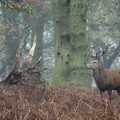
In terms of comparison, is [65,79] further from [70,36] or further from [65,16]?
[65,16]

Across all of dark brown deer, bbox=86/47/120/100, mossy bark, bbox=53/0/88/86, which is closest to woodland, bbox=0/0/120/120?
mossy bark, bbox=53/0/88/86

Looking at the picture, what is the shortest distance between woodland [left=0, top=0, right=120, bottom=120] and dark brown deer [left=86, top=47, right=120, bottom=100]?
0.26m

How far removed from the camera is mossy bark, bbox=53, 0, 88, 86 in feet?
53.3

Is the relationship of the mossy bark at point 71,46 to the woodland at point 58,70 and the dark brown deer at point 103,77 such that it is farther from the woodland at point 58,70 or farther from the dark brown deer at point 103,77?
the dark brown deer at point 103,77

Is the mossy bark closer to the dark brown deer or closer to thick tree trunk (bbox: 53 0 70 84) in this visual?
thick tree trunk (bbox: 53 0 70 84)

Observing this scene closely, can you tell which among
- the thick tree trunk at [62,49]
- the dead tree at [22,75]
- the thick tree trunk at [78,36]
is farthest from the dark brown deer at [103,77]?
the thick tree trunk at [78,36]

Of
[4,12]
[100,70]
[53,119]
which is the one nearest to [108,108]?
[53,119]

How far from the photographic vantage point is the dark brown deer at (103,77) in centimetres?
1085

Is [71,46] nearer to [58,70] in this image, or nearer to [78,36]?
[78,36]

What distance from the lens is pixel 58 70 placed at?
16.4 meters

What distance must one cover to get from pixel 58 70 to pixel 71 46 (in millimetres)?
1329

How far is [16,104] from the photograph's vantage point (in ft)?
22.1

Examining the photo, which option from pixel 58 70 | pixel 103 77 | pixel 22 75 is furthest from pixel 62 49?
pixel 22 75

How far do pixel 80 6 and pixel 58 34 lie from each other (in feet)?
5.30
